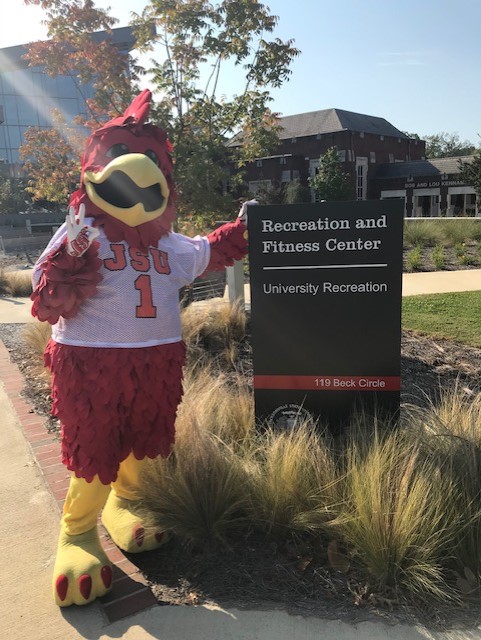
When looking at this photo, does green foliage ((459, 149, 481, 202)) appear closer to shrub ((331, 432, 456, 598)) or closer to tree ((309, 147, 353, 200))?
tree ((309, 147, 353, 200))

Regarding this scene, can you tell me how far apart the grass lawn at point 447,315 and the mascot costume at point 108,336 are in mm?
4266

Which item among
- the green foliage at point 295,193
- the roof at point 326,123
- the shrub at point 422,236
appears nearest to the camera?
the shrub at point 422,236

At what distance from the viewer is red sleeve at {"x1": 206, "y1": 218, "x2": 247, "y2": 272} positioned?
3.04 metres

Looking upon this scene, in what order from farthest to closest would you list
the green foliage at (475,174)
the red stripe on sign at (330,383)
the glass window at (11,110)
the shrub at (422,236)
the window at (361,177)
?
the window at (361,177)
the glass window at (11,110)
the green foliage at (475,174)
the shrub at (422,236)
the red stripe on sign at (330,383)

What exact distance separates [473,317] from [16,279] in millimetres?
8944

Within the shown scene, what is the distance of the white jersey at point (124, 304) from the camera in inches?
95.6

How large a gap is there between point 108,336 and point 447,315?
5.75 metres

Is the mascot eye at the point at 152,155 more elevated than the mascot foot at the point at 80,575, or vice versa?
the mascot eye at the point at 152,155

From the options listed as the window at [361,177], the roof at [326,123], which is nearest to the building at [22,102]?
the roof at [326,123]

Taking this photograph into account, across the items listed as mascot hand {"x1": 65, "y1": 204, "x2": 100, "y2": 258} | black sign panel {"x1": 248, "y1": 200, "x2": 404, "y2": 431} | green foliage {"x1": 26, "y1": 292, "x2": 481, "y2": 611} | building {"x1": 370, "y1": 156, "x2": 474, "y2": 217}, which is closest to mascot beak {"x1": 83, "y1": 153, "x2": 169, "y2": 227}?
mascot hand {"x1": 65, "y1": 204, "x2": 100, "y2": 258}

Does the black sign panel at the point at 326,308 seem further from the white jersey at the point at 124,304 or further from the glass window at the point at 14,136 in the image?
the glass window at the point at 14,136

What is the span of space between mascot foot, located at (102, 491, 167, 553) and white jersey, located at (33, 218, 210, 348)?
883 millimetres

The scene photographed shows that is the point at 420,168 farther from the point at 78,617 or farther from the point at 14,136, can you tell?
the point at 78,617

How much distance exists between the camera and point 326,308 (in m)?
3.11
